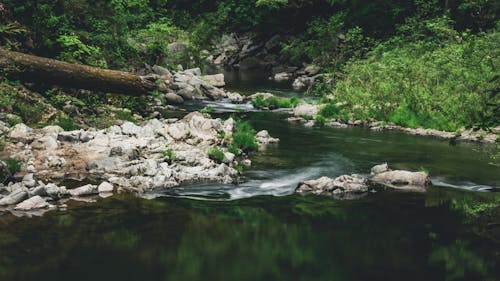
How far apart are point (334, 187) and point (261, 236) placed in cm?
353

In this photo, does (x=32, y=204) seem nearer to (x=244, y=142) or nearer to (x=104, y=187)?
(x=104, y=187)

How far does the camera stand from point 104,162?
13914mm

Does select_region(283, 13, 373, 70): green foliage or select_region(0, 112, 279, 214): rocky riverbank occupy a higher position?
select_region(283, 13, 373, 70): green foliage

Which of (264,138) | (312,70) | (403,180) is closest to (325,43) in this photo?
(312,70)

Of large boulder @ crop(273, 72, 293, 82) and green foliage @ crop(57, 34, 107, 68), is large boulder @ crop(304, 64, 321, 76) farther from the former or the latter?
green foliage @ crop(57, 34, 107, 68)

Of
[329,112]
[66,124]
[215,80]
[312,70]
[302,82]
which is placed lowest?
[66,124]

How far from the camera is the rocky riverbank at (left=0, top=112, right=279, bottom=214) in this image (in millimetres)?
11938

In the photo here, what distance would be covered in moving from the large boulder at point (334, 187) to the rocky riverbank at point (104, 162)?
180cm

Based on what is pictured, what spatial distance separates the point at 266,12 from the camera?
55.9 meters

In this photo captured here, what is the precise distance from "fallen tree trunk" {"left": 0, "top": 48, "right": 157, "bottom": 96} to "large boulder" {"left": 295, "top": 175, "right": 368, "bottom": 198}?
6704mm

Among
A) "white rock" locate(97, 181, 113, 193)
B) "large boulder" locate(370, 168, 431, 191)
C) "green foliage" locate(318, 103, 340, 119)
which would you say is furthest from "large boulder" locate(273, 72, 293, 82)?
"white rock" locate(97, 181, 113, 193)

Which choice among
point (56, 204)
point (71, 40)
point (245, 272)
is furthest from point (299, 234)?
point (71, 40)

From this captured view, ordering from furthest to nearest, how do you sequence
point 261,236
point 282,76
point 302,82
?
point 282,76 → point 302,82 → point 261,236

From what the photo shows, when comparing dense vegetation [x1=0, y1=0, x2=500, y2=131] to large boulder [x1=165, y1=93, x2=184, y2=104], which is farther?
large boulder [x1=165, y1=93, x2=184, y2=104]
